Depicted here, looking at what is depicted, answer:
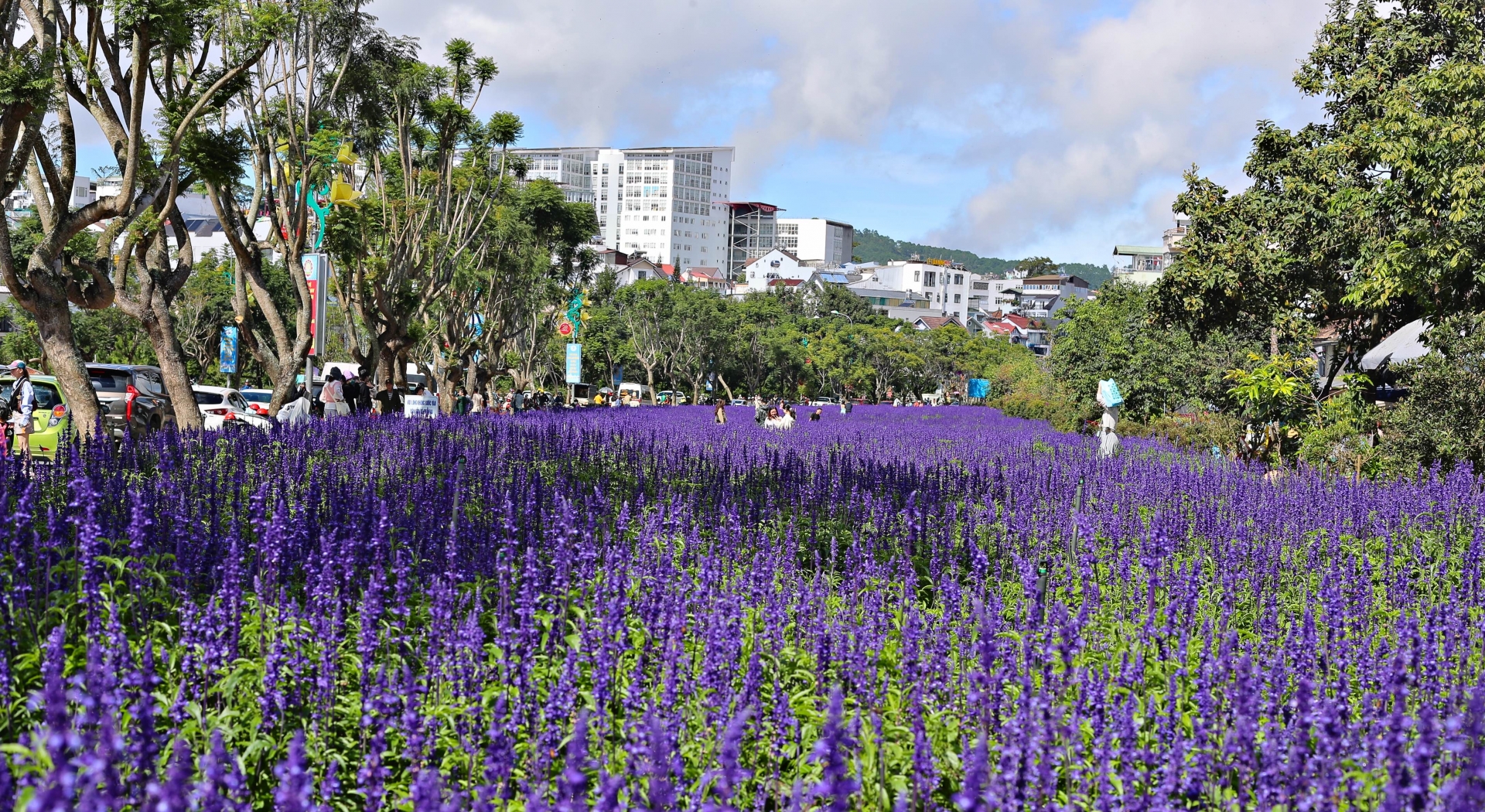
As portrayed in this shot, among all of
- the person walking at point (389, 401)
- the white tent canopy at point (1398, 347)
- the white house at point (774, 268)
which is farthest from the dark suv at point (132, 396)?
the white house at point (774, 268)

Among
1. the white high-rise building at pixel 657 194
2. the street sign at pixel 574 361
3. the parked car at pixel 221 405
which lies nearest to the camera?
the parked car at pixel 221 405

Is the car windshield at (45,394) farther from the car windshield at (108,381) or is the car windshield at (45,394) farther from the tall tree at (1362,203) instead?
the tall tree at (1362,203)

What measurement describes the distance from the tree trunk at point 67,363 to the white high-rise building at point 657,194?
157 m

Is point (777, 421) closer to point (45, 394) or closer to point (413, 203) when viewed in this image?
point (413, 203)

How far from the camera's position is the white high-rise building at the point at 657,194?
174375 mm

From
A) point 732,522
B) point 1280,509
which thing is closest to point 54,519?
point 732,522

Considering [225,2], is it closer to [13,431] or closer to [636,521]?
[13,431]

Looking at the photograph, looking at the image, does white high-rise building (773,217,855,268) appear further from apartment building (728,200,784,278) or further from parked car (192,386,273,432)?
parked car (192,386,273,432)

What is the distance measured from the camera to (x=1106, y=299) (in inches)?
1629

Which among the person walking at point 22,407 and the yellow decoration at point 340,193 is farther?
the yellow decoration at point 340,193

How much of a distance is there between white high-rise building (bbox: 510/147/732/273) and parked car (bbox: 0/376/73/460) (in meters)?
154

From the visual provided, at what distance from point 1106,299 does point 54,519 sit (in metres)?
39.8

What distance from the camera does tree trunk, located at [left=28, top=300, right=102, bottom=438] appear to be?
13.2m

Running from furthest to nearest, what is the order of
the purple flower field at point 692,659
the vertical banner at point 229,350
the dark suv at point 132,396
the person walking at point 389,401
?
the vertical banner at point 229,350, the person walking at point 389,401, the dark suv at point 132,396, the purple flower field at point 692,659
